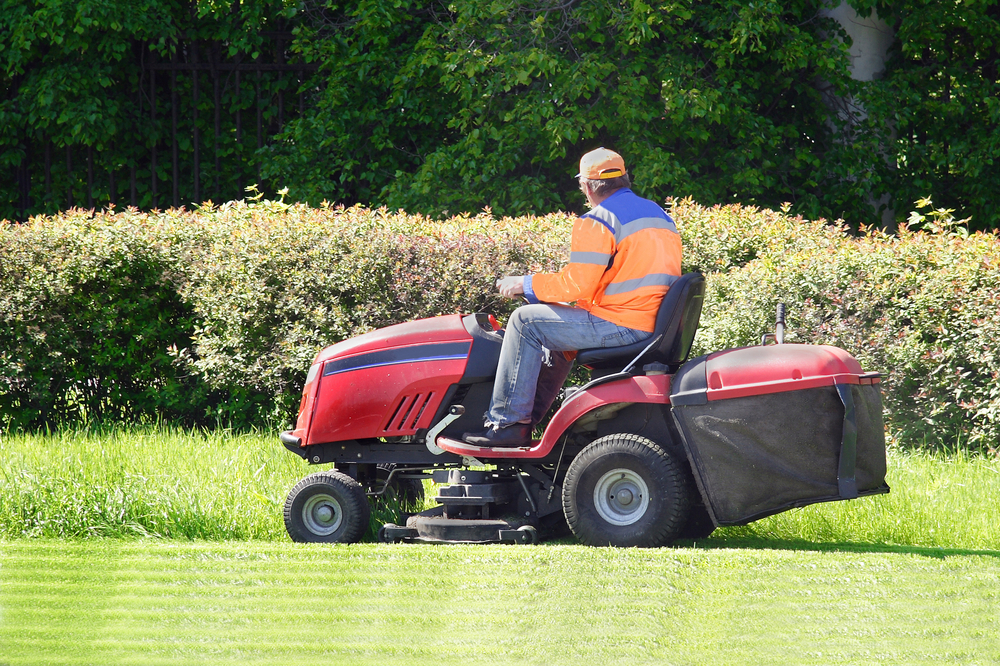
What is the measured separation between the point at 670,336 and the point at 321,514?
70.6 inches

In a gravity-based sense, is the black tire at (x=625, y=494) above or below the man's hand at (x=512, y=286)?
below

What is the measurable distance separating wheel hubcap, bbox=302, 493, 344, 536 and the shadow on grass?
156cm

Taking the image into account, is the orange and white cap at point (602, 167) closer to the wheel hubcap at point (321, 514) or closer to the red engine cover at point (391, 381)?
the red engine cover at point (391, 381)

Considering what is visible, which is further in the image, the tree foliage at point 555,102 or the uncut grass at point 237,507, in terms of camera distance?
the tree foliage at point 555,102

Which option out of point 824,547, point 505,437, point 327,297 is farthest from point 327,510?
point 327,297

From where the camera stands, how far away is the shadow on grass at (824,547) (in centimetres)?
482

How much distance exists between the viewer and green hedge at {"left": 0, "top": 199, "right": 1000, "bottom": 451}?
6.64 m

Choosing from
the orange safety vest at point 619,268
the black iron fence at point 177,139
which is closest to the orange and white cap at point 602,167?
the orange safety vest at point 619,268

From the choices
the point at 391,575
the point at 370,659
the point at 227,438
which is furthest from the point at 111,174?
the point at 370,659

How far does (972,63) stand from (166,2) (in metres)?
8.65

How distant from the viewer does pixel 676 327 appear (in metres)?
4.66

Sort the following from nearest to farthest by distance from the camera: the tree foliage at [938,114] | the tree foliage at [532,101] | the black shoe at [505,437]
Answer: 1. the black shoe at [505,437]
2. the tree foliage at [532,101]
3. the tree foliage at [938,114]

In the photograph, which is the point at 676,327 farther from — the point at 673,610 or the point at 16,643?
the point at 16,643

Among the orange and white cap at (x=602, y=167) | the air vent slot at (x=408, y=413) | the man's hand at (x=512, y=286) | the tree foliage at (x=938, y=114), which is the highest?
the tree foliage at (x=938, y=114)
